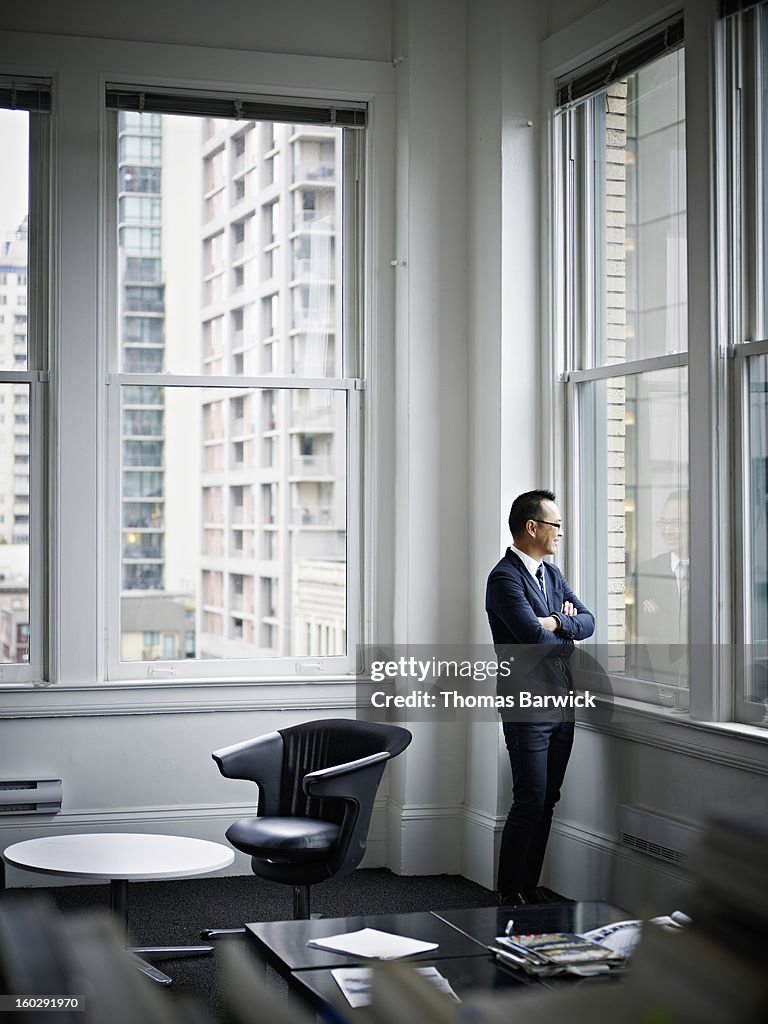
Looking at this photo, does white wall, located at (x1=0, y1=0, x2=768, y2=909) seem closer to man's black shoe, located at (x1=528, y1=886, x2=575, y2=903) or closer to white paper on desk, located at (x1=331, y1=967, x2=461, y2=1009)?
man's black shoe, located at (x1=528, y1=886, x2=575, y2=903)

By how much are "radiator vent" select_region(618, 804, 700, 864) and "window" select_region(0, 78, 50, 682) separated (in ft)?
8.63

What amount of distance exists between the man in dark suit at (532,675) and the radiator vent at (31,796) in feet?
6.42

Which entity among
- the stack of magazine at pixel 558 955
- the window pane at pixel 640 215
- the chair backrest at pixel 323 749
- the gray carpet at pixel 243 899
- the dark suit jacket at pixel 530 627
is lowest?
the gray carpet at pixel 243 899

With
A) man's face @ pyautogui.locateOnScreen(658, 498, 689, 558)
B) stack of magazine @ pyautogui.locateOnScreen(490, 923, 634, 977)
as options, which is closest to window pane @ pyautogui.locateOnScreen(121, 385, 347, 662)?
man's face @ pyautogui.locateOnScreen(658, 498, 689, 558)

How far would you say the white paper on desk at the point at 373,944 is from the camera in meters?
2.80

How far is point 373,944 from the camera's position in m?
2.87

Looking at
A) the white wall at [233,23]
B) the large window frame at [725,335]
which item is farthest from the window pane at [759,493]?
the white wall at [233,23]

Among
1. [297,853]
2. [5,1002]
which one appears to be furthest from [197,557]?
[5,1002]

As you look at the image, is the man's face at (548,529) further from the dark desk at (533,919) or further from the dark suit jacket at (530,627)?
the dark desk at (533,919)

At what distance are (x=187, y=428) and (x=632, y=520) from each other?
2.10m

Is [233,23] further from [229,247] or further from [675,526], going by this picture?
[675,526]

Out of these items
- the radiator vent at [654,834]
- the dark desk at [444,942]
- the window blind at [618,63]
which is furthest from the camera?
the window blind at [618,63]

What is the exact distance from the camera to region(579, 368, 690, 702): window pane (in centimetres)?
436

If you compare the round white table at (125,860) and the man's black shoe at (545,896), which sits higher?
the round white table at (125,860)
